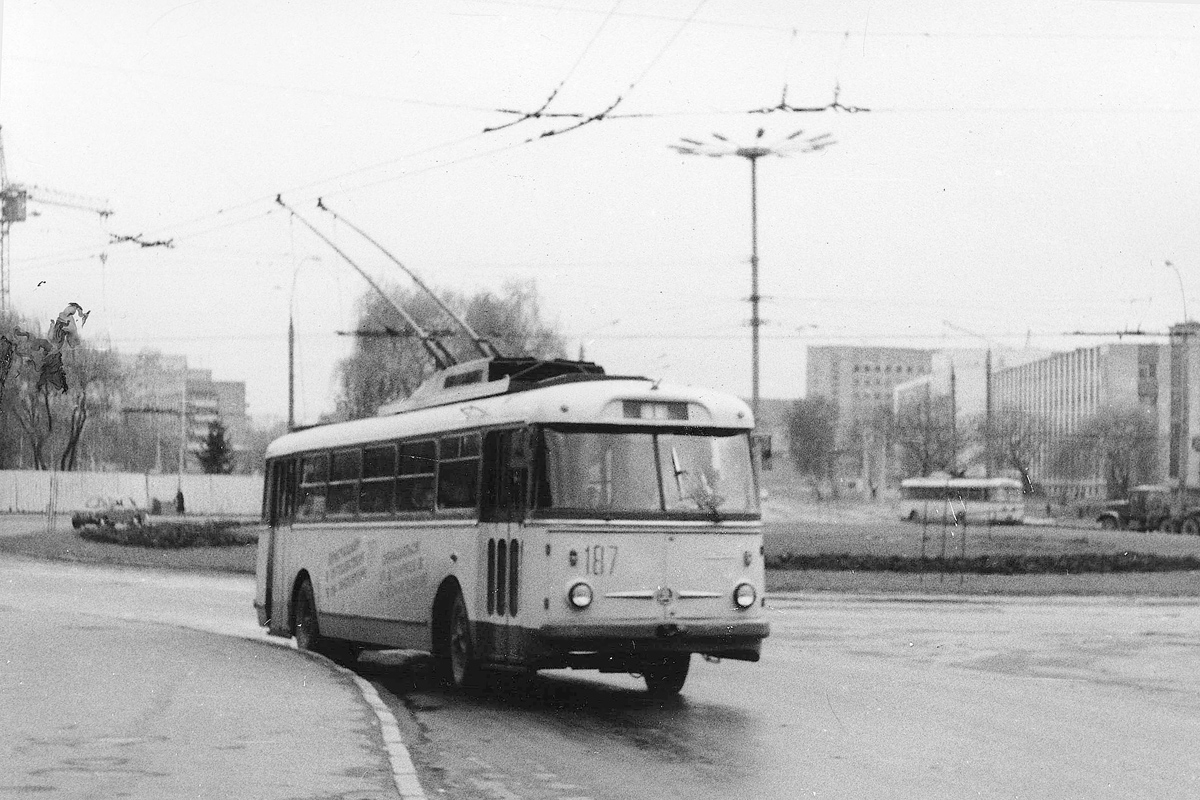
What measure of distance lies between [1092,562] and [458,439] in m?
26.5

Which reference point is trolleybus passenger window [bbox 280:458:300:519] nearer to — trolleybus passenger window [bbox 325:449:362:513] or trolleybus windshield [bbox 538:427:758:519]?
trolleybus passenger window [bbox 325:449:362:513]

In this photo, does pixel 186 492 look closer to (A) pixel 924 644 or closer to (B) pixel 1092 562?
(B) pixel 1092 562

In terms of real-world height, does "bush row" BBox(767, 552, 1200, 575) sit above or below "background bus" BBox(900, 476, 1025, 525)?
below

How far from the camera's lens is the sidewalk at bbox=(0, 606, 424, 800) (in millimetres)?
9508

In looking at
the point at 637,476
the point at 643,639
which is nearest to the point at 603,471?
the point at 637,476

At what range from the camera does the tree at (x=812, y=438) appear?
13638cm

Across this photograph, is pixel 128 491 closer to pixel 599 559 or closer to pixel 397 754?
pixel 599 559

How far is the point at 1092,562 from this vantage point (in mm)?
40438

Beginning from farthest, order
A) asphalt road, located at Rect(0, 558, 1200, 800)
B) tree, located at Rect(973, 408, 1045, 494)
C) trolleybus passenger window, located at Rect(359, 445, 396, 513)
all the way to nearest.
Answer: tree, located at Rect(973, 408, 1045, 494), trolleybus passenger window, located at Rect(359, 445, 396, 513), asphalt road, located at Rect(0, 558, 1200, 800)

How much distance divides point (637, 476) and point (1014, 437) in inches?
4219

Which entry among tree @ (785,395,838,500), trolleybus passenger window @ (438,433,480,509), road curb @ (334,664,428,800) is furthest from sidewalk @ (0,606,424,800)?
tree @ (785,395,838,500)

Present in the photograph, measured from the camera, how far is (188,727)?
11.8m

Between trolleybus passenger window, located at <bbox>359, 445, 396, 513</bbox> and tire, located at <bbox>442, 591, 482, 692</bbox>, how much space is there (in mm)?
2102

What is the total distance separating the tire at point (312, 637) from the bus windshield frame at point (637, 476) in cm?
599
